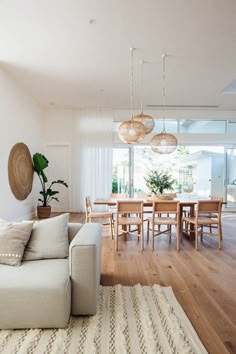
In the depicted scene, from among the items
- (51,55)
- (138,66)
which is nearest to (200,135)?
(138,66)

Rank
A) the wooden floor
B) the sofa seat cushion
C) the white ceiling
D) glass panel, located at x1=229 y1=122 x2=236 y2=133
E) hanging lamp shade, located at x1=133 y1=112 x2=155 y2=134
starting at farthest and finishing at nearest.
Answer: glass panel, located at x1=229 y1=122 x2=236 y2=133, hanging lamp shade, located at x1=133 y1=112 x2=155 y2=134, the white ceiling, the wooden floor, the sofa seat cushion

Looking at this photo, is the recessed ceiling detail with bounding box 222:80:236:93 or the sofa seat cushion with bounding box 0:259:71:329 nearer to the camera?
the sofa seat cushion with bounding box 0:259:71:329

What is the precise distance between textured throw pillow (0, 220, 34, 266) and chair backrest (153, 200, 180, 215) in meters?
2.12

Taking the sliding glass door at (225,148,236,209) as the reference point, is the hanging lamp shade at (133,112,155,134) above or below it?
above

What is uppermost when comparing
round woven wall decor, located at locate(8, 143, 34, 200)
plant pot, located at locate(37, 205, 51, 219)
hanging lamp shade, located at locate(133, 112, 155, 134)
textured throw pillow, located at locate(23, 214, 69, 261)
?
hanging lamp shade, located at locate(133, 112, 155, 134)

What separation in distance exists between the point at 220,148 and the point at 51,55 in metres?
5.93

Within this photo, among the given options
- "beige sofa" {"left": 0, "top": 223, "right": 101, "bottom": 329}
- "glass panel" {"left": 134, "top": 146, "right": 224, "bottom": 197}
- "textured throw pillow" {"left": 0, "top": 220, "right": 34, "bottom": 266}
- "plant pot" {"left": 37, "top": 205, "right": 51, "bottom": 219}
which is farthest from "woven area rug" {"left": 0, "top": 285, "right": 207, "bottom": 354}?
"glass panel" {"left": 134, "top": 146, "right": 224, "bottom": 197}

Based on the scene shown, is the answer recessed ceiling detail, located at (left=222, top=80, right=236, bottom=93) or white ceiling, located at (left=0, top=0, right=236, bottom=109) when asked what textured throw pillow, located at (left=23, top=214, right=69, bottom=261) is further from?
recessed ceiling detail, located at (left=222, top=80, right=236, bottom=93)

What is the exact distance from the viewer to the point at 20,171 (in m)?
5.62

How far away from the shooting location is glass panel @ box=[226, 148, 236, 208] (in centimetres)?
775

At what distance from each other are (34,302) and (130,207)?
7.41 feet

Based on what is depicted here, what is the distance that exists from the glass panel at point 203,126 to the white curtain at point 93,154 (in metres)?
2.41

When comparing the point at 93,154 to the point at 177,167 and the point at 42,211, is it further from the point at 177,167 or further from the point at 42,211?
the point at 177,167

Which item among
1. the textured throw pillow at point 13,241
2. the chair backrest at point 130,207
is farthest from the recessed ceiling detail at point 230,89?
the textured throw pillow at point 13,241
